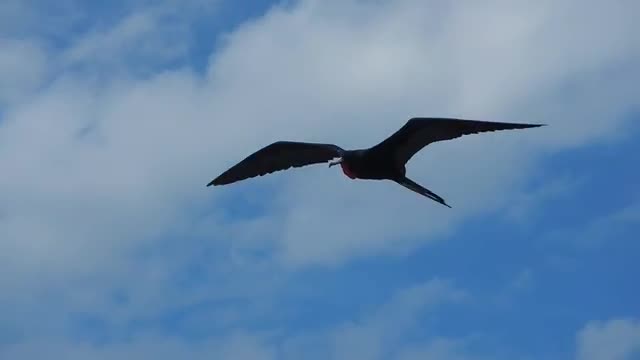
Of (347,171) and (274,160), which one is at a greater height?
(274,160)

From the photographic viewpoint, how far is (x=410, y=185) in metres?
16.8

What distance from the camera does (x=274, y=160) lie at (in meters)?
18.8

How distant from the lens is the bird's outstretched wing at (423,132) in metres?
16.1

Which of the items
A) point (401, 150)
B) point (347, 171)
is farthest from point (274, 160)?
point (401, 150)

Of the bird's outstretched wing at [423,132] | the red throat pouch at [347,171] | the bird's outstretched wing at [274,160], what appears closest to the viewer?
the bird's outstretched wing at [423,132]

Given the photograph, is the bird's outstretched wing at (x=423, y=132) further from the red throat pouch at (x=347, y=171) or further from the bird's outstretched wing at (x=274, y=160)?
the bird's outstretched wing at (x=274, y=160)

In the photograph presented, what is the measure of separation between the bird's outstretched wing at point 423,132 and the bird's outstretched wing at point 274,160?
1591 millimetres

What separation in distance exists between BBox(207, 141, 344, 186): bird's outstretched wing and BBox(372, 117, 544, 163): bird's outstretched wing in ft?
5.22

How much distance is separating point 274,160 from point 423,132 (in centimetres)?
304

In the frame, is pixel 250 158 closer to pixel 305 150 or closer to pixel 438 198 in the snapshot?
pixel 305 150

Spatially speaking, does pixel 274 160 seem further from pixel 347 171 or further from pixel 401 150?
pixel 401 150

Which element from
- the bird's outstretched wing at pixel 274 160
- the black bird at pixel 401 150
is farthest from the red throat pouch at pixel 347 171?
the bird's outstretched wing at pixel 274 160

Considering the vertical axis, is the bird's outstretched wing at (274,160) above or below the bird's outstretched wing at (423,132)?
→ above

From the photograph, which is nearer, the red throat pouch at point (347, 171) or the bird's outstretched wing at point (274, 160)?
the red throat pouch at point (347, 171)
